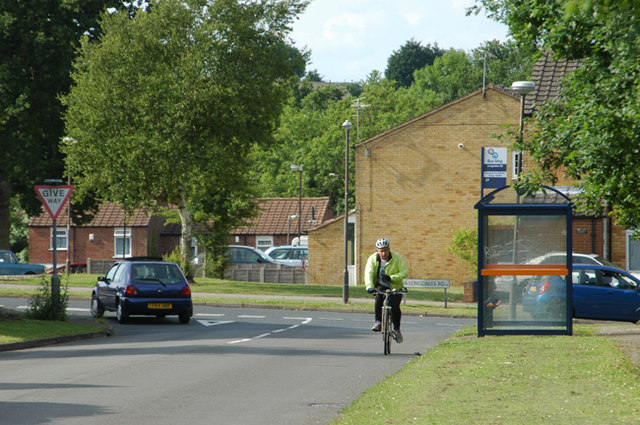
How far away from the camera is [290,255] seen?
49.9 meters

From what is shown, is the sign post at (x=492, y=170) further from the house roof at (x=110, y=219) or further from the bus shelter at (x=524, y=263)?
the house roof at (x=110, y=219)

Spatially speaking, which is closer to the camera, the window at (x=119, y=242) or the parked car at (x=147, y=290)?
the parked car at (x=147, y=290)

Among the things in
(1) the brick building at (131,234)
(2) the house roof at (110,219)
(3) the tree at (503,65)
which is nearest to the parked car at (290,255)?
(1) the brick building at (131,234)

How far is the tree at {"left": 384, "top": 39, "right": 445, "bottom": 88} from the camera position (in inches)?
4488

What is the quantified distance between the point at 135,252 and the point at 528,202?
49.0m

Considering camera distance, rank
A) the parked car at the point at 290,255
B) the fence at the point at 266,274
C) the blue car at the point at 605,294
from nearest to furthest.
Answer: the blue car at the point at 605,294, the fence at the point at 266,274, the parked car at the point at 290,255

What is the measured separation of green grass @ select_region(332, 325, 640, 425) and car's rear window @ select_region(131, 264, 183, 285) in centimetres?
919

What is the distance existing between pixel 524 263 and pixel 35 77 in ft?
100

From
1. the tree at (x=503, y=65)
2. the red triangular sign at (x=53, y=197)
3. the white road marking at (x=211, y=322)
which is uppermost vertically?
the tree at (x=503, y=65)

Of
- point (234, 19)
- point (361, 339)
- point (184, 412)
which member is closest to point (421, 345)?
point (361, 339)

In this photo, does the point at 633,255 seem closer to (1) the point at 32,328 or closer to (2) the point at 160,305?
(2) the point at 160,305

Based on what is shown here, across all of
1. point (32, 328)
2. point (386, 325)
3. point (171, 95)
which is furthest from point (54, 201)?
point (171, 95)

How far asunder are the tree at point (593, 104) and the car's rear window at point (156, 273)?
31.1ft

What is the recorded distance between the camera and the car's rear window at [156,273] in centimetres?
2195
